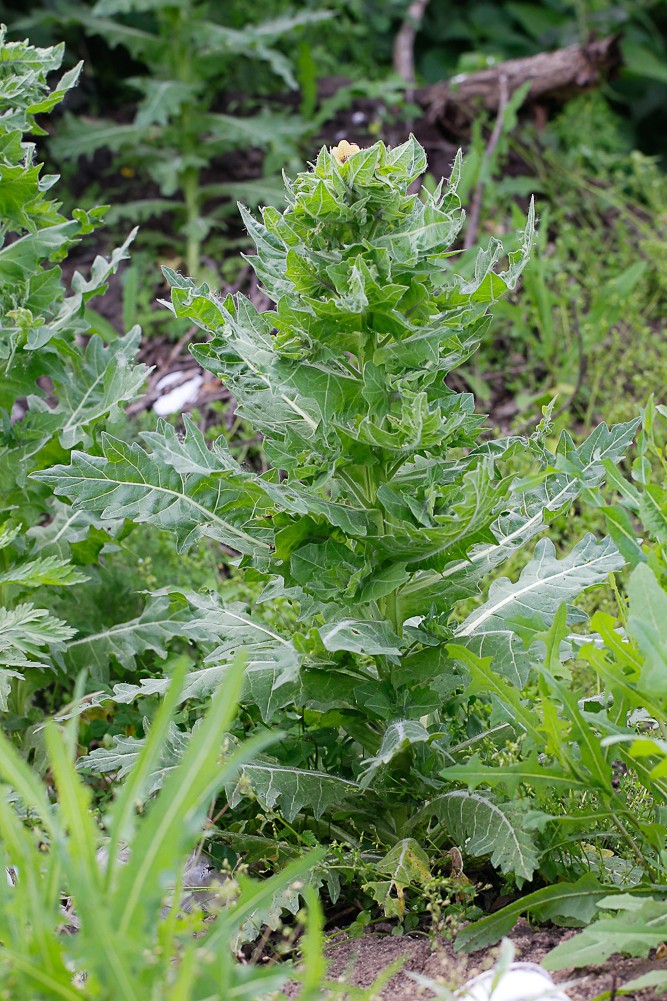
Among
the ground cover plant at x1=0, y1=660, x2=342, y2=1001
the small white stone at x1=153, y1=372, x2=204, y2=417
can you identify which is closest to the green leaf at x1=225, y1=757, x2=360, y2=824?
the ground cover plant at x1=0, y1=660, x2=342, y2=1001

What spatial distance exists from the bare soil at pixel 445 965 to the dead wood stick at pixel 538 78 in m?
4.51

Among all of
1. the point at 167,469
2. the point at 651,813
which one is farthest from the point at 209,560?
the point at 651,813

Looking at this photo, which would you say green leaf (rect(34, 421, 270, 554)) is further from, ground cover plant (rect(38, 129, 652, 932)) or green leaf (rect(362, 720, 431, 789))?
green leaf (rect(362, 720, 431, 789))

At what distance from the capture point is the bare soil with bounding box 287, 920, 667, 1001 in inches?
61.9

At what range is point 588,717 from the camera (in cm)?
169

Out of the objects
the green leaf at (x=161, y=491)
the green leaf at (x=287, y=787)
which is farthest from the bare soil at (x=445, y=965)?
the green leaf at (x=161, y=491)

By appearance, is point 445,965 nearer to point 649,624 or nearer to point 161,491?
Answer: point 649,624

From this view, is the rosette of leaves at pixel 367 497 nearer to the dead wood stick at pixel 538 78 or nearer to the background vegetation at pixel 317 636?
the background vegetation at pixel 317 636

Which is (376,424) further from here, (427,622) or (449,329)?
(427,622)

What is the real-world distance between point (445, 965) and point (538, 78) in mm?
4770

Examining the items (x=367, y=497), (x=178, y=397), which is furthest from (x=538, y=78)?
(x=367, y=497)

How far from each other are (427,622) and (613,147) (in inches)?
190

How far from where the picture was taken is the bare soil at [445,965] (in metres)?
1.57

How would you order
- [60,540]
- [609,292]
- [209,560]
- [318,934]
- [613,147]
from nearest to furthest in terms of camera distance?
[318,934] → [60,540] → [209,560] → [609,292] → [613,147]
